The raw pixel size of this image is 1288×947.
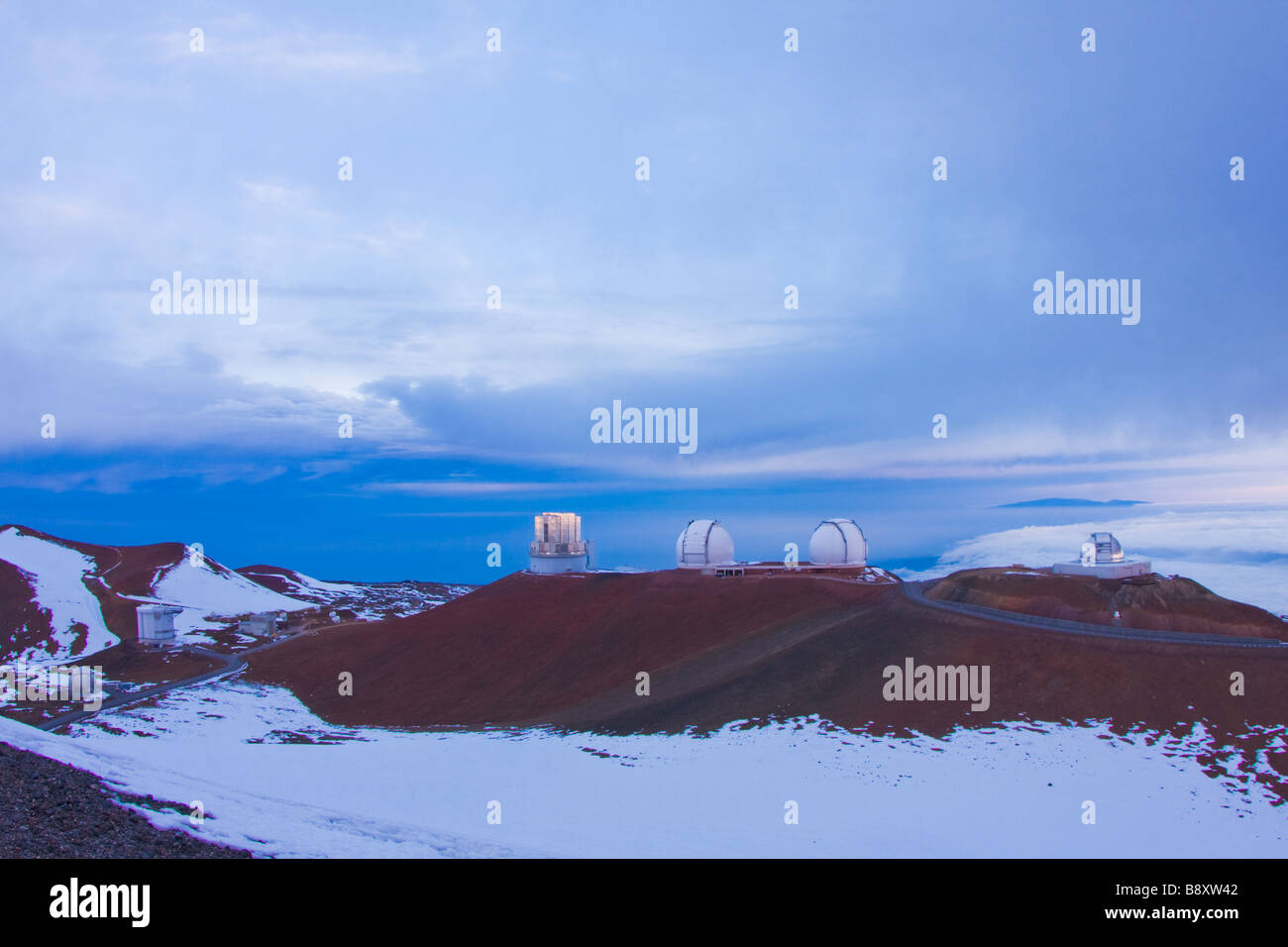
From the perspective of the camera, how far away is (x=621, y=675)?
37031 millimetres

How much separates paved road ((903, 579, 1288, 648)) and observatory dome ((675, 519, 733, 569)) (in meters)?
14.1

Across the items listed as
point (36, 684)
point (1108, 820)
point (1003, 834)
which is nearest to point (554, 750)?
point (1003, 834)

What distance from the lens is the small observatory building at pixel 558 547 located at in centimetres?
5744

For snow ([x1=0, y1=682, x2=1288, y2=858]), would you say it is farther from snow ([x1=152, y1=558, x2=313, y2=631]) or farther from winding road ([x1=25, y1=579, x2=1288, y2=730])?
snow ([x1=152, y1=558, x2=313, y2=631])

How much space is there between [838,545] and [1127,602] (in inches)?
728

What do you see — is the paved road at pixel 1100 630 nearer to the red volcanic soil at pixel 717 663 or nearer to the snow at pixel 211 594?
the red volcanic soil at pixel 717 663

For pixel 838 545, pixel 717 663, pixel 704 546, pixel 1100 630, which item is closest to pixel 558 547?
pixel 704 546

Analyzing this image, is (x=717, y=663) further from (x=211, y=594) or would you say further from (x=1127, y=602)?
(x=211, y=594)

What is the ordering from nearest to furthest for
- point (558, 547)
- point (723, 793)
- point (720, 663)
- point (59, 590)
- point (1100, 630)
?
point (723, 793)
point (1100, 630)
point (720, 663)
point (558, 547)
point (59, 590)

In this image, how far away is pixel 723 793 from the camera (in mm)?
22828

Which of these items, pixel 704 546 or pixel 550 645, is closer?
pixel 550 645

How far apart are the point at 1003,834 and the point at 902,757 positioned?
15.3 feet

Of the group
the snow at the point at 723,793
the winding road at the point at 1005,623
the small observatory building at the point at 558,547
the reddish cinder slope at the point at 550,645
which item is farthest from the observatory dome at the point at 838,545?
the snow at the point at 723,793
